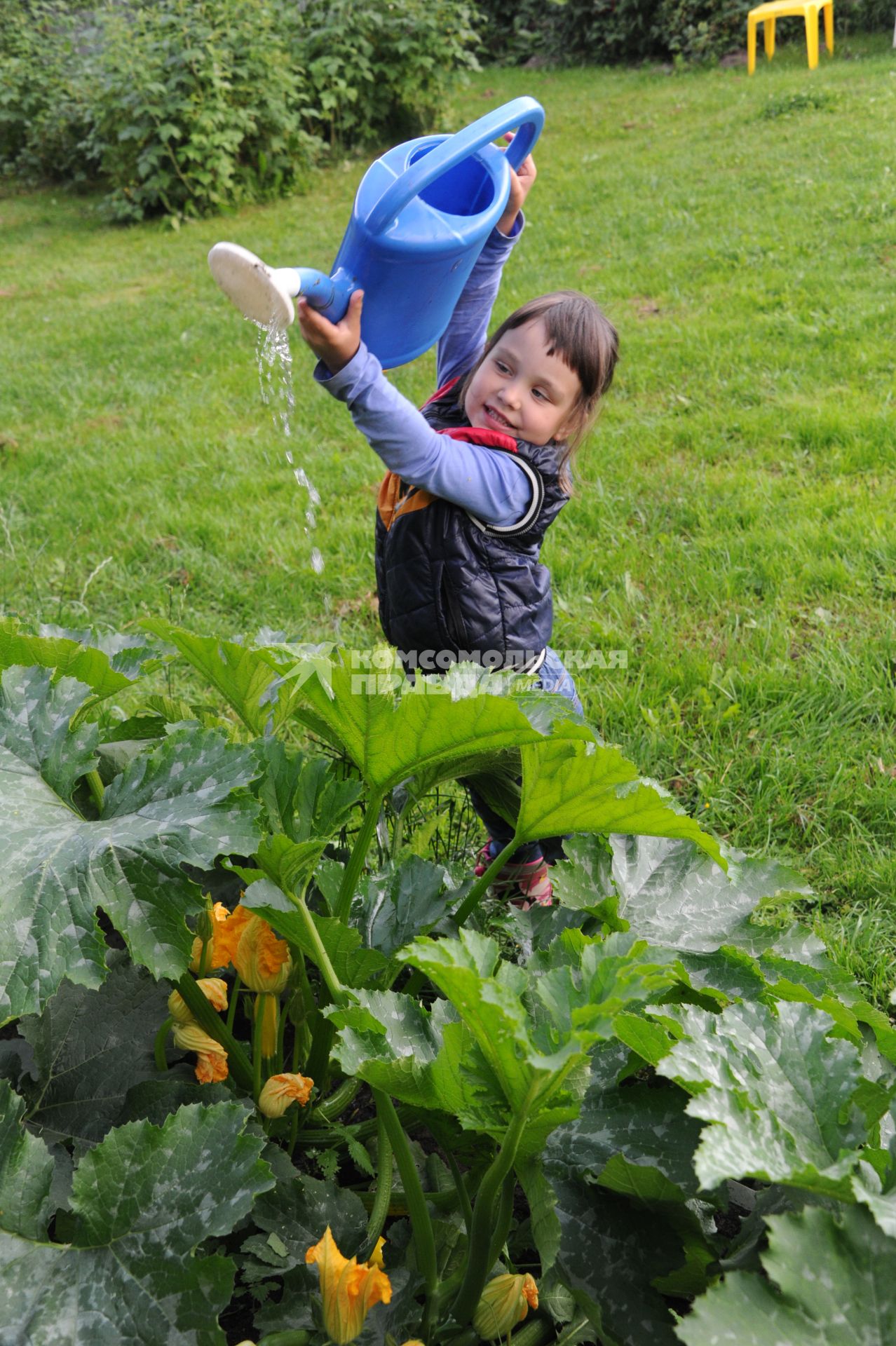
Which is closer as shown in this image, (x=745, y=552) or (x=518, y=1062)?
(x=518, y=1062)

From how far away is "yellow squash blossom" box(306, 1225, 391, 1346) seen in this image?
87 cm

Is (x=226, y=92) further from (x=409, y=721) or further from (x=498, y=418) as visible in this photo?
(x=409, y=721)

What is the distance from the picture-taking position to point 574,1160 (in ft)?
3.19

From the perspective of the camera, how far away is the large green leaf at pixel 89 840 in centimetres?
89

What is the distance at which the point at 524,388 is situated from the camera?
201 cm

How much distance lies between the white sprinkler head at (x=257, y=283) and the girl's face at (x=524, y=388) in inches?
22.3

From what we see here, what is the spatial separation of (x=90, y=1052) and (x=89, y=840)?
0.32m

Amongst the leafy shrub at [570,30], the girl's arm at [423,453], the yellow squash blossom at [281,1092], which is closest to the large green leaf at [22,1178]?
the yellow squash blossom at [281,1092]

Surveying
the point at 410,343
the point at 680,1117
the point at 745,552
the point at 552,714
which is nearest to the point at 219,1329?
the point at 680,1117

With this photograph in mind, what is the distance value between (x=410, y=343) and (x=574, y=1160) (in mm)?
1333

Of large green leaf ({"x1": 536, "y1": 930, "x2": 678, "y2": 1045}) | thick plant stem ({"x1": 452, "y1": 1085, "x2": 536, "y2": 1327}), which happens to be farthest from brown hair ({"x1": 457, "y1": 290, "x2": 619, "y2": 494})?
thick plant stem ({"x1": 452, "y1": 1085, "x2": 536, "y2": 1327})

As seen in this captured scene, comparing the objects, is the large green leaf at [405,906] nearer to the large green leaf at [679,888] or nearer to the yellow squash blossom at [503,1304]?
the large green leaf at [679,888]

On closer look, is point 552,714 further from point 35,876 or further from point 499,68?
point 499,68

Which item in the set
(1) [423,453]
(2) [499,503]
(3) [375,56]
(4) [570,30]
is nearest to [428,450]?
(1) [423,453]
